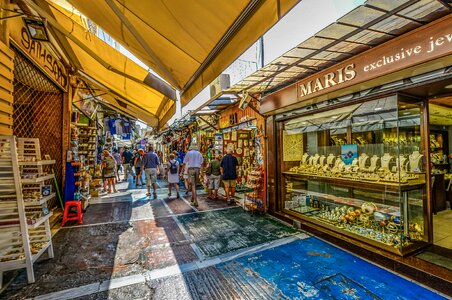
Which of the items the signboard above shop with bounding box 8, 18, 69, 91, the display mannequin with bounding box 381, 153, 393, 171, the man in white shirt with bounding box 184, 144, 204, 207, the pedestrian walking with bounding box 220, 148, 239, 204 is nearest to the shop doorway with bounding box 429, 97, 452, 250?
the display mannequin with bounding box 381, 153, 393, 171

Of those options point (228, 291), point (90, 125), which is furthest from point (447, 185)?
point (90, 125)

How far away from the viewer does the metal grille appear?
165 inches

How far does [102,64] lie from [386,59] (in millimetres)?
4829

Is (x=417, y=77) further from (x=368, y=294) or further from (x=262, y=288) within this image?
(x=262, y=288)

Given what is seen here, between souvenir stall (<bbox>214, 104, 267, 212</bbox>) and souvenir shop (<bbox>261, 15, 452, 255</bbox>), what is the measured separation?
16.1 inches

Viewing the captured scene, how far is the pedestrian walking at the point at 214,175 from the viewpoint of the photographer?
7.93 metres

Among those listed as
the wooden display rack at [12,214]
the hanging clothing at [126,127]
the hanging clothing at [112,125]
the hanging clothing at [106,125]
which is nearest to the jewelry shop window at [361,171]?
the wooden display rack at [12,214]

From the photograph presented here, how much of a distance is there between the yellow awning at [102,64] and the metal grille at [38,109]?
85 centimetres

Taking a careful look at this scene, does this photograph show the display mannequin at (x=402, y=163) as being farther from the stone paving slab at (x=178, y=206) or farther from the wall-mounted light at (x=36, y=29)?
the wall-mounted light at (x=36, y=29)

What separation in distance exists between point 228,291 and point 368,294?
1.78 m

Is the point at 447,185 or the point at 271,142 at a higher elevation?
the point at 271,142

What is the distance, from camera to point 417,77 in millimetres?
3047

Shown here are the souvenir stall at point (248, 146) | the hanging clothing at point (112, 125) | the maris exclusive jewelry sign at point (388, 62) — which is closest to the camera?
the maris exclusive jewelry sign at point (388, 62)

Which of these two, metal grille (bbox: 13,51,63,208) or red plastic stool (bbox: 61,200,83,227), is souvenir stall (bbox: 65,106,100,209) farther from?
metal grille (bbox: 13,51,63,208)
